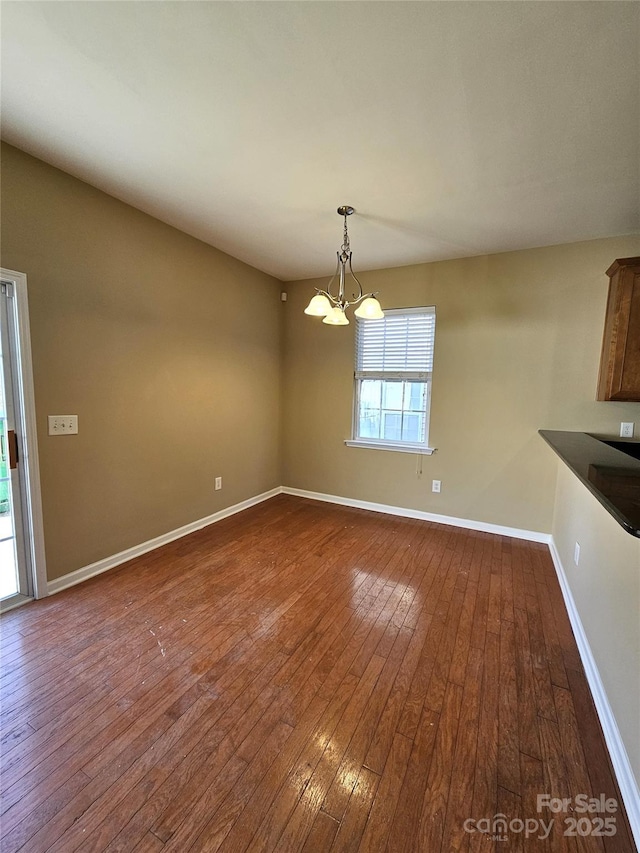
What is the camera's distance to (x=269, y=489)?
4383 millimetres

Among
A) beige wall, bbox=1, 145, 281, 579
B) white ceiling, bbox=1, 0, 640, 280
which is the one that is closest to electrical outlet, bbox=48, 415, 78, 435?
beige wall, bbox=1, 145, 281, 579

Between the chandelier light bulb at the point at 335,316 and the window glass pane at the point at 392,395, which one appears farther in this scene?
the window glass pane at the point at 392,395

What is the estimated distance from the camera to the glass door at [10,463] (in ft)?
6.58

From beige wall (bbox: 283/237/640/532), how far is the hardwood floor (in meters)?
1.04

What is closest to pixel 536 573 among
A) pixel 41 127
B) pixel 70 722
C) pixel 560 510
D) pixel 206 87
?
pixel 560 510

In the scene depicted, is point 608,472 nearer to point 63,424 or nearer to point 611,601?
point 611,601

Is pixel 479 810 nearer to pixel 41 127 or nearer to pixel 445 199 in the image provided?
pixel 445 199

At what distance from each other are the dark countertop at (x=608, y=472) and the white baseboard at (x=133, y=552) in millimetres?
3024

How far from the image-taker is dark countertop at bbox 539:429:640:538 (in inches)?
43.3

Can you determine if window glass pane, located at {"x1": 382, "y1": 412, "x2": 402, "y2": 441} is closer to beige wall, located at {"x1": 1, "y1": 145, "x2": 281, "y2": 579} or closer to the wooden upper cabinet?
beige wall, located at {"x1": 1, "y1": 145, "x2": 281, "y2": 579}

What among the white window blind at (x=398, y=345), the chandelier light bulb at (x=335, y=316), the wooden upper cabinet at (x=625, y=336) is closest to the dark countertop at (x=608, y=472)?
the wooden upper cabinet at (x=625, y=336)

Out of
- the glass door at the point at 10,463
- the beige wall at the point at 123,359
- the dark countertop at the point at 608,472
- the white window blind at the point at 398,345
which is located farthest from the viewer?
the white window blind at the point at 398,345

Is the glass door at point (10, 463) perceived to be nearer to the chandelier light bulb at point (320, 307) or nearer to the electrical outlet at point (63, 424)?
the electrical outlet at point (63, 424)

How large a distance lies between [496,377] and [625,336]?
0.98 m
